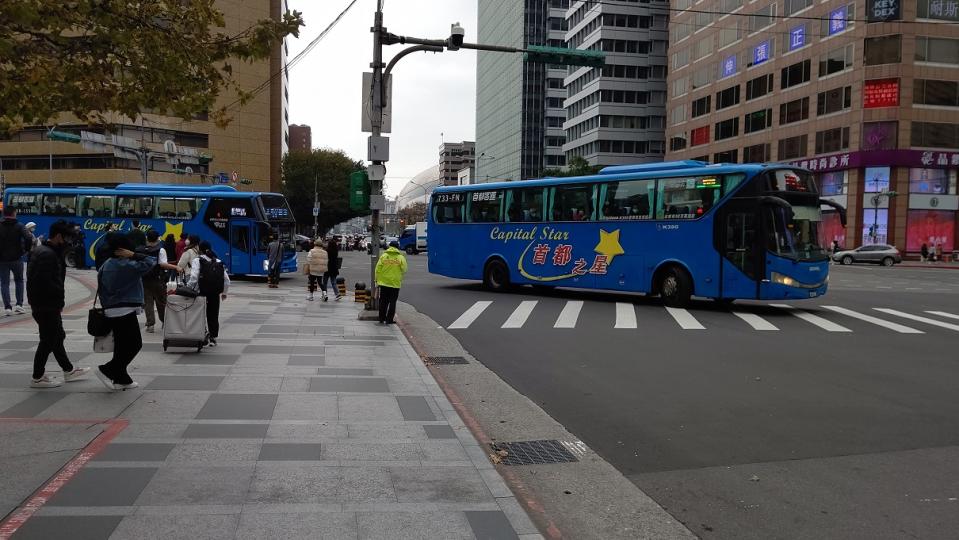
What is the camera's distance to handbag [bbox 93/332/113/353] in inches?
288

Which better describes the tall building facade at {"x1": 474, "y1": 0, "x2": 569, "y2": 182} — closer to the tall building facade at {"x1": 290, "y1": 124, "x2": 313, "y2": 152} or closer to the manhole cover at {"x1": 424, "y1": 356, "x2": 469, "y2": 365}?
the tall building facade at {"x1": 290, "y1": 124, "x2": 313, "y2": 152}

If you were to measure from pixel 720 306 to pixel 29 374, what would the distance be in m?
14.6

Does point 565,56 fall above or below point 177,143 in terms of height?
below

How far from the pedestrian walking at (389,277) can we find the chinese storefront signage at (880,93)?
155ft

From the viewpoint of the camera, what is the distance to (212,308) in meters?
10.5

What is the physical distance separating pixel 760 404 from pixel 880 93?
165 feet

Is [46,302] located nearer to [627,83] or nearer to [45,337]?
[45,337]

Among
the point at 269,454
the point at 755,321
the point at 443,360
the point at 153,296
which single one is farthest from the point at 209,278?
the point at 755,321

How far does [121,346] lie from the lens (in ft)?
A: 24.1

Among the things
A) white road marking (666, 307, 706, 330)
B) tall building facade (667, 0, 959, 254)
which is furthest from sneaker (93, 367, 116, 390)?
tall building facade (667, 0, 959, 254)

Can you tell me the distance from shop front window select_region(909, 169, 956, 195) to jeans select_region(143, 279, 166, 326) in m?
51.8

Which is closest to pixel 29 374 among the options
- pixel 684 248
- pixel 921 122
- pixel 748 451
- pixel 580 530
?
pixel 580 530

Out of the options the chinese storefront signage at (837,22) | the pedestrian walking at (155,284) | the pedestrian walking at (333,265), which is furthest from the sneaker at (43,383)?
the chinese storefront signage at (837,22)

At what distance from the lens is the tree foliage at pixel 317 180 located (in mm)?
75000
